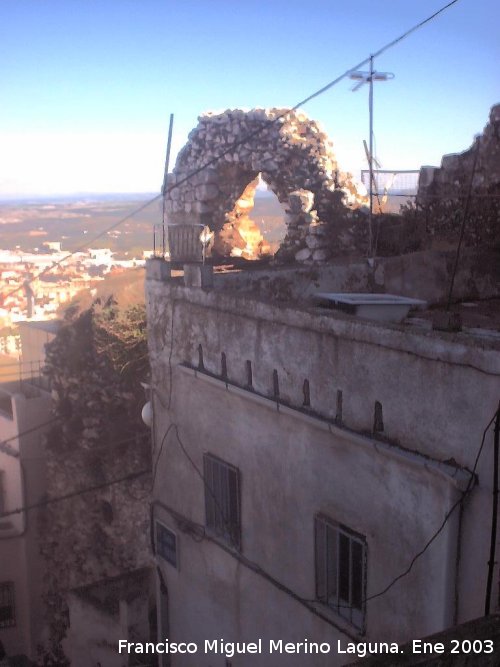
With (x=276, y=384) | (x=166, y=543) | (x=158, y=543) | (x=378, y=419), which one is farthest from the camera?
(x=158, y=543)

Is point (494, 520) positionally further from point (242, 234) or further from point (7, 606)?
point (7, 606)

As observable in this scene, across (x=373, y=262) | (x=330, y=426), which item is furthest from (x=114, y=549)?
(x=330, y=426)

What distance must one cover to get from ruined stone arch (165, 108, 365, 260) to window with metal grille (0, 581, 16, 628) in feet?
27.5

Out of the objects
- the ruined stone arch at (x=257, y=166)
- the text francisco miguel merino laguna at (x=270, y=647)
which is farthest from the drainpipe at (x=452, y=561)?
the ruined stone arch at (x=257, y=166)

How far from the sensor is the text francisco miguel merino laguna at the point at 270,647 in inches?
203

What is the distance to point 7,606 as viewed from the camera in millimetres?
14523

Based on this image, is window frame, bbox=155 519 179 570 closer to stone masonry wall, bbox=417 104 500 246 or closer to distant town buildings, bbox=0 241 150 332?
stone masonry wall, bbox=417 104 500 246

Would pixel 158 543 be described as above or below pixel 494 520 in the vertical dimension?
below

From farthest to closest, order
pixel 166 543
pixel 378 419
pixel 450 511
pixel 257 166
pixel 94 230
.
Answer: pixel 94 230
pixel 257 166
pixel 166 543
pixel 378 419
pixel 450 511

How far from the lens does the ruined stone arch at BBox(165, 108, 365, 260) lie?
13156 mm

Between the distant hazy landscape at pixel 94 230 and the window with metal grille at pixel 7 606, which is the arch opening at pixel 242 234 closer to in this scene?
the window with metal grille at pixel 7 606

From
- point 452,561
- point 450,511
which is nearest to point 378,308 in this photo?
point 450,511

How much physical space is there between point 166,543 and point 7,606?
27.9 feet

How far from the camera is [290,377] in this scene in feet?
18.9
